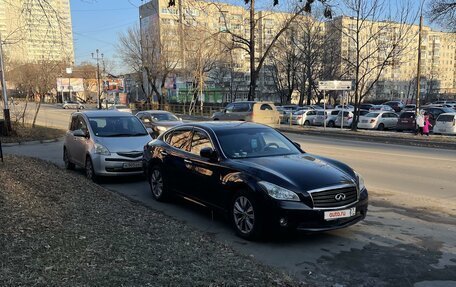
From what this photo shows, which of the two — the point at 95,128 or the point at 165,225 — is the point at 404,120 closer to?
the point at 95,128

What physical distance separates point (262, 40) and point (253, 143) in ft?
209

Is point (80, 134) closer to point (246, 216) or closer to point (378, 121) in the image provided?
point (246, 216)

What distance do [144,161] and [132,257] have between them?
4373 millimetres

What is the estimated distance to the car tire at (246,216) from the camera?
542 centimetres

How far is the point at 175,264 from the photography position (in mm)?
4113

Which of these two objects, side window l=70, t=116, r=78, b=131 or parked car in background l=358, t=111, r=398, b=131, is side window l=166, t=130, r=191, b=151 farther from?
parked car in background l=358, t=111, r=398, b=131

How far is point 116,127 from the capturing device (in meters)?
10.8

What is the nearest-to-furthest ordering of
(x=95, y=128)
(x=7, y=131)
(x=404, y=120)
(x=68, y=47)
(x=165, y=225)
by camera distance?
(x=165, y=225) < (x=95, y=128) < (x=68, y=47) < (x=7, y=131) < (x=404, y=120)

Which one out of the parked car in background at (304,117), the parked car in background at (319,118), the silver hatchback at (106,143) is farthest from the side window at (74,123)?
the parked car in background at (319,118)

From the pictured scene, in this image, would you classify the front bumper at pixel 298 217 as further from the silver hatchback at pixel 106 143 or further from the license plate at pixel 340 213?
the silver hatchback at pixel 106 143

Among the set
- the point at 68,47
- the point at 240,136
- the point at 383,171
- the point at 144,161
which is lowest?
the point at 383,171

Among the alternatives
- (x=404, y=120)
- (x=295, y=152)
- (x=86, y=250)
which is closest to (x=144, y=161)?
(x=295, y=152)

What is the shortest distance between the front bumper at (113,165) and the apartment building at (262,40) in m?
3.36

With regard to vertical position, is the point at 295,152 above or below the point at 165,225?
above
